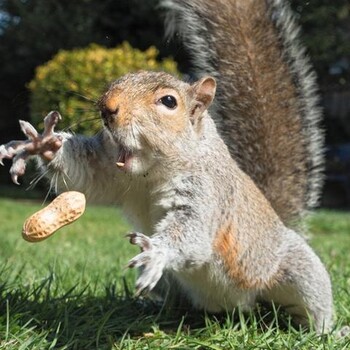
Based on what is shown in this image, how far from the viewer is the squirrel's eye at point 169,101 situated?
162 centimetres

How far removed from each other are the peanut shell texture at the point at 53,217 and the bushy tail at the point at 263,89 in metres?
0.76

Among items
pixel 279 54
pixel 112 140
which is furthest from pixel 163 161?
pixel 279 54

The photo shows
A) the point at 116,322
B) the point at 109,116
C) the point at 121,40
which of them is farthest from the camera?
the point at 121,40

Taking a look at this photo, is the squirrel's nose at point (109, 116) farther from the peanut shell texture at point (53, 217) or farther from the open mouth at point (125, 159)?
the peanut shell texture at point (53, 217)

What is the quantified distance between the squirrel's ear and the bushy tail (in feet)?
1.80

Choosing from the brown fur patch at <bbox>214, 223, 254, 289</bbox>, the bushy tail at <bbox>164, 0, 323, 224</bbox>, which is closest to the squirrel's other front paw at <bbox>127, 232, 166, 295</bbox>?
the brown fur patch at <bbox>214, 223, 254, 289</bbox>

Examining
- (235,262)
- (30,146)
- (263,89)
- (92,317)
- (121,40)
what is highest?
(121,40)

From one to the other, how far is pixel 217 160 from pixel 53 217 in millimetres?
452

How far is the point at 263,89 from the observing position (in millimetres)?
2359

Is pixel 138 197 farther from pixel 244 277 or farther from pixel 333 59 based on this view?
pixel 333 59

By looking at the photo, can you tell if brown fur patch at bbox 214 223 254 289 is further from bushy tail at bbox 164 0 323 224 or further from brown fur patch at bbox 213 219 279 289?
bushy tail at bbox 164 0 323 224

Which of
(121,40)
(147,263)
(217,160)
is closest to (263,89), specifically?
(217,160)

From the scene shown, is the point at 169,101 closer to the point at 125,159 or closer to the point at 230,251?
the point at 125,159

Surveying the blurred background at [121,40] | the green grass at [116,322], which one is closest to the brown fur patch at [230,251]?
the green grass at [116,322]
